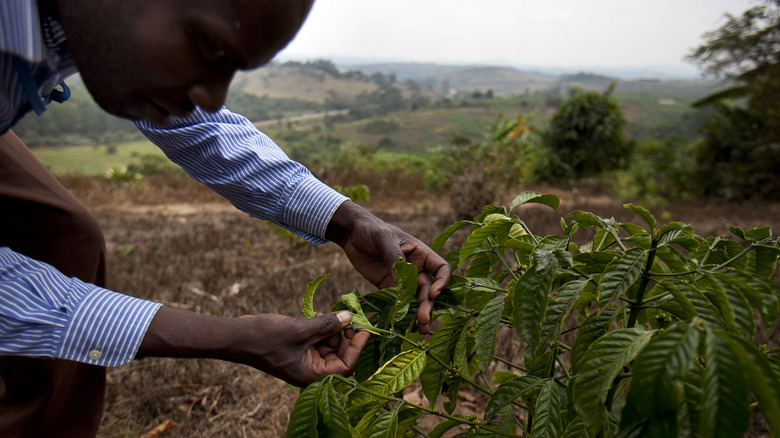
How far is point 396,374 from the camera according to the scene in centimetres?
92

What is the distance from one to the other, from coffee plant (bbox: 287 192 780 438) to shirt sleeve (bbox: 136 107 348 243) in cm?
44

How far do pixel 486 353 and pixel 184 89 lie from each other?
0.77 meters

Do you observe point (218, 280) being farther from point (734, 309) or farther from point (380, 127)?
point (380, 127)

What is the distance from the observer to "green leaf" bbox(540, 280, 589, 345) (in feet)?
2.74

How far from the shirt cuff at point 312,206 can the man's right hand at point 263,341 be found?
19.0 inches

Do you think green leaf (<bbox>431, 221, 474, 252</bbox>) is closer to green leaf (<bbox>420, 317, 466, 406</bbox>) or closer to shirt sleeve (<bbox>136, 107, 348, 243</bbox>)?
green leaf (<bbox>420, 317, 466, 406</bbox>)

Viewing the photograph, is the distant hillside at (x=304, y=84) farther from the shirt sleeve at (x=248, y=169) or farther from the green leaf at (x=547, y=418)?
the green leaf at (x=547, y=418)

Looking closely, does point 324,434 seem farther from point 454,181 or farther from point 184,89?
point 454,181

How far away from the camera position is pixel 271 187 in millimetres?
1516

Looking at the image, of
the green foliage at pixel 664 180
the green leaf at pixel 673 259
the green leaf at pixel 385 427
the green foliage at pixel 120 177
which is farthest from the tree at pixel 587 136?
the green leaf at pixel 385 427

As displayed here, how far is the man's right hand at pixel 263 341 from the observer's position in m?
1.01

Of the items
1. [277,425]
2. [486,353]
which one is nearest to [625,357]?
[486,353]

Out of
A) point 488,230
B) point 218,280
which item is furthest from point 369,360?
point 218,280

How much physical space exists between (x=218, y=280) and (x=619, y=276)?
341 centimetres
